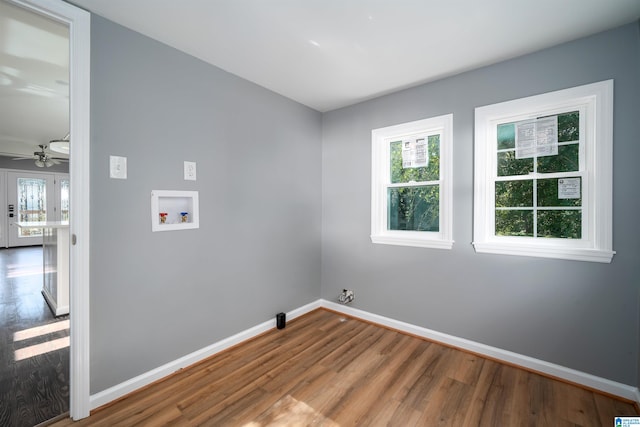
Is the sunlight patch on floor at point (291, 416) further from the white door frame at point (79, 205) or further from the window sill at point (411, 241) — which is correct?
the window sill at point (411, 241)

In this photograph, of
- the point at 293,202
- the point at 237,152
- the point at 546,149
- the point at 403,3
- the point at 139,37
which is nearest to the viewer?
the point at 403,3

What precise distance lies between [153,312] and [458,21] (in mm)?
3009

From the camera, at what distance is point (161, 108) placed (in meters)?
2.02

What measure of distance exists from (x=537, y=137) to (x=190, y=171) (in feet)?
9.50

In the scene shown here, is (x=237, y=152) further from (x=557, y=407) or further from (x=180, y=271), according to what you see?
(x=557, y=407)

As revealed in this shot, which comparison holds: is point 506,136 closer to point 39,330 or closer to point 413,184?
point 413,184

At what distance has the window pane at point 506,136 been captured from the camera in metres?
2.30

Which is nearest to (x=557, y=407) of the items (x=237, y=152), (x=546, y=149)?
(x=546, y=149)

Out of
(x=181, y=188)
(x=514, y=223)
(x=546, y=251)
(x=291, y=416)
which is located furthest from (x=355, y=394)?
(x=181, y=188)

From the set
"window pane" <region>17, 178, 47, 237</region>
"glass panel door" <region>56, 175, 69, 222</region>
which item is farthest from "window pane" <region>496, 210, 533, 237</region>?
Result: "window pane" <region>17, 178, 47, 237</region>

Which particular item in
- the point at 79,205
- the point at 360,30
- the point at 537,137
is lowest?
the point at 79,205

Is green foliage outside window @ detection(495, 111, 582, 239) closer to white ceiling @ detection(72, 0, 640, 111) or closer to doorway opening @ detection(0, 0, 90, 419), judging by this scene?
white ceiling @ detection(72, 0, 640, 111)

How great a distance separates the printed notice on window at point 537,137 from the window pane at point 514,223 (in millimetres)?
487

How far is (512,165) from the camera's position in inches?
90.7
